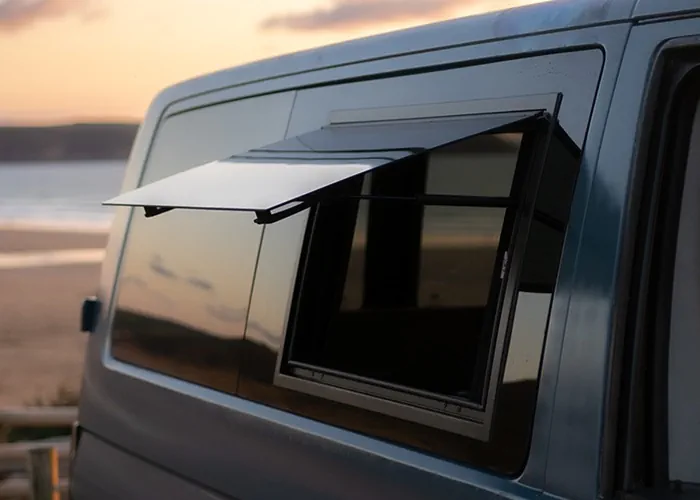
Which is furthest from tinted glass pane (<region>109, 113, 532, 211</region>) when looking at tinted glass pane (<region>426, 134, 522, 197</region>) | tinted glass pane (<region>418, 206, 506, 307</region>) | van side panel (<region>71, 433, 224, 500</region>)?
van side panel (<region>71, 433, 224, 500</region>)

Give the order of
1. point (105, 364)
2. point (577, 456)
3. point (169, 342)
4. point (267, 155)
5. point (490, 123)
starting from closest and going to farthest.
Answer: point (577, 456) → point (490, 123) → point (267, 155) → point (169, 342) → point (105, 364)

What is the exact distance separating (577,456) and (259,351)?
3.41 feet

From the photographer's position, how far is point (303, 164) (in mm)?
2344

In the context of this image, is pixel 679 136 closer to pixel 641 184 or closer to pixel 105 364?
pixel 641 184

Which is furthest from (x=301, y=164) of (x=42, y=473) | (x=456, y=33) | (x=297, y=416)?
(x=42, y=473)

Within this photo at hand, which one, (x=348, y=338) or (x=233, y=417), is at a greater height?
(x=348, y=338)

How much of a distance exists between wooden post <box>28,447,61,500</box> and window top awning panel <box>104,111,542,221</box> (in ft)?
10.5

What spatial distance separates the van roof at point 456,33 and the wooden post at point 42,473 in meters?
2.92

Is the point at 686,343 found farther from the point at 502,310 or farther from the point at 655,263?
the point at 502,310

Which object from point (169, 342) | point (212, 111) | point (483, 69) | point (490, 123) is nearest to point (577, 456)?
point (490, 123)

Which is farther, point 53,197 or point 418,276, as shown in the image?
point 53,197

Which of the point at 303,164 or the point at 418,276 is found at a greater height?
the point at 303,164

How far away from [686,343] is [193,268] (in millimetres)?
1549

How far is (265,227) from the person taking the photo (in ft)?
8.88
